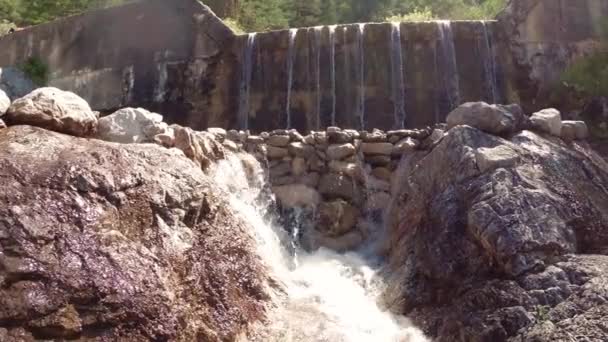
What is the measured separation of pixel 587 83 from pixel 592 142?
147 centimetres

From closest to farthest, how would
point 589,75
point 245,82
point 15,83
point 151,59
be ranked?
point 589,75
point 245,82
point 151,59
point 15,83

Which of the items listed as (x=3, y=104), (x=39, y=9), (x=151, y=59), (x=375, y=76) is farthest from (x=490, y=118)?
(x=39, y=9)

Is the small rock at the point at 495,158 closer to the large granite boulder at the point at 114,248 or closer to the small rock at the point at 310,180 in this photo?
the large granite boulder at the point at 114,248

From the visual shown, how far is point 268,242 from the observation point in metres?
6.72

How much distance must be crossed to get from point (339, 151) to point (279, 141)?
2.31 feet

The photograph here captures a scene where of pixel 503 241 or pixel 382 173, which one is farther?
pixel 382 173

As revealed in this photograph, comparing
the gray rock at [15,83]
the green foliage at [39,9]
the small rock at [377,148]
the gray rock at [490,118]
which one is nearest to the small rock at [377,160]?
the small rock at [377,148]

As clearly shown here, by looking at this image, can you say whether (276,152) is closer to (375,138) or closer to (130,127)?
(375,138)

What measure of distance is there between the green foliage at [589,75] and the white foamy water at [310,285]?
5.42 metres

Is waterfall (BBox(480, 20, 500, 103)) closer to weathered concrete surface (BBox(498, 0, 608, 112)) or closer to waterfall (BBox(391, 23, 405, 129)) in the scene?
weathered concrete surface (BBox(498, 0, 608, 112))

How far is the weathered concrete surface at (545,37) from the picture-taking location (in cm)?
1123

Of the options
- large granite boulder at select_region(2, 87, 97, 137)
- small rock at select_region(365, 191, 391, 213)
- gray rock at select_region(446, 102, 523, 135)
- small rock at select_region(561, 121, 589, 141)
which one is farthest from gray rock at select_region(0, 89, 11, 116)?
small rock at select_region(561, 121, 589, 141)

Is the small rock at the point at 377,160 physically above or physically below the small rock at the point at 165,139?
above

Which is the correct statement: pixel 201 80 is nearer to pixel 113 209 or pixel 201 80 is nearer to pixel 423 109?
pixel 423 109
